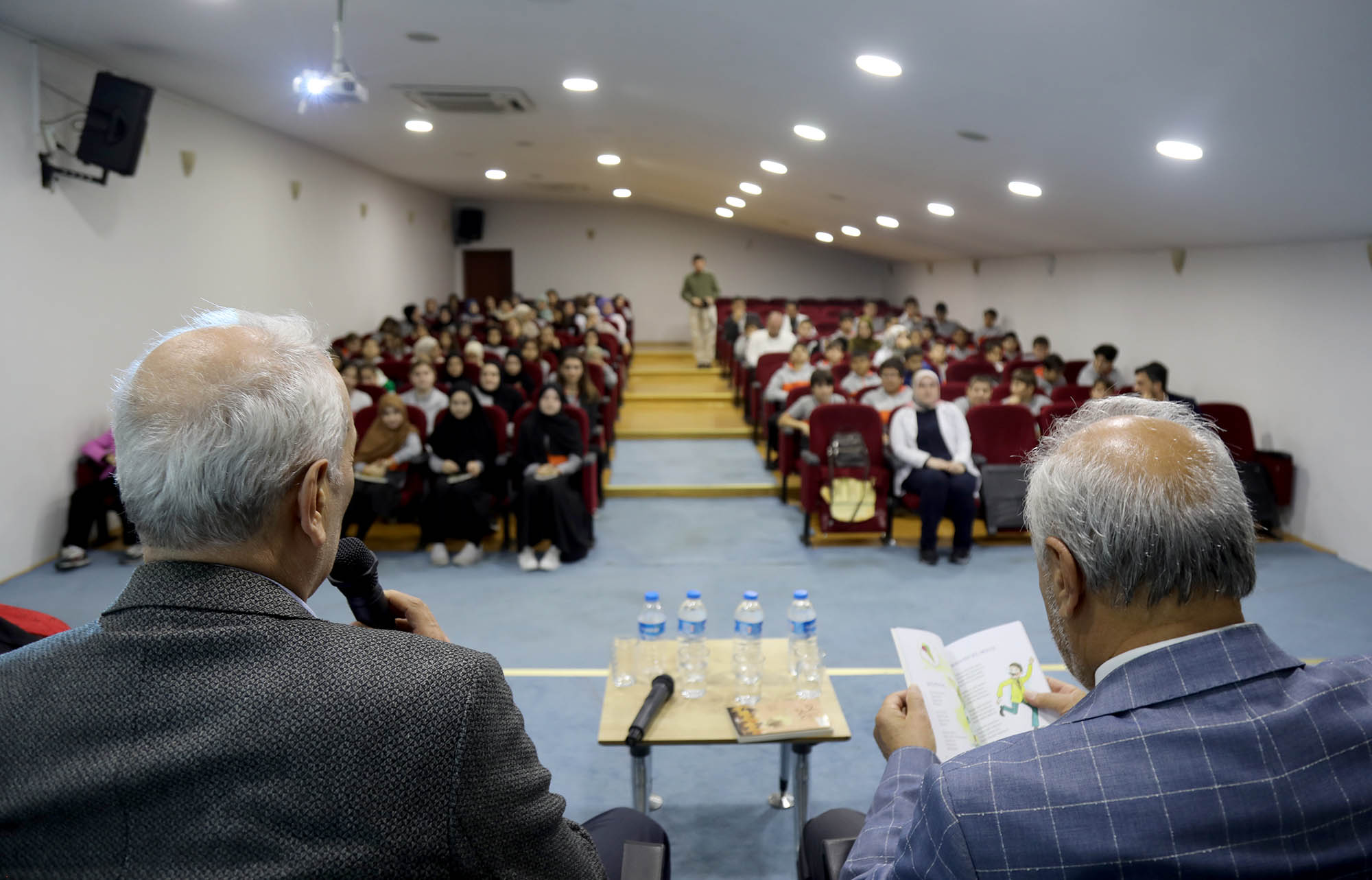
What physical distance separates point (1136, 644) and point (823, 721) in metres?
1.65

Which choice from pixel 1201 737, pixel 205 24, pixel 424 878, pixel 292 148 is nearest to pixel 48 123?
pixel 205 24

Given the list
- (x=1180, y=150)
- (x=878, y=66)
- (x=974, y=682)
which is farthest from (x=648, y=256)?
(x=974, y=682)

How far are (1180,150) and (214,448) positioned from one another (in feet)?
16.9

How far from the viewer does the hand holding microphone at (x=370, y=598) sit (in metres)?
1.13

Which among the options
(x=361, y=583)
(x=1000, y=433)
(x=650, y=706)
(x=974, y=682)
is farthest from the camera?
(x=1000, y=433)

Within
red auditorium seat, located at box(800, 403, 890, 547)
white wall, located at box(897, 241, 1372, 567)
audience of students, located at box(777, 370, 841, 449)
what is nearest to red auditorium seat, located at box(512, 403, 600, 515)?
red auditorium seat, located at box(800, 403, 890, 547)

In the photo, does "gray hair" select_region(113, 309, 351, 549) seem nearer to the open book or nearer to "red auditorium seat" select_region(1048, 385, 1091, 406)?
the open book

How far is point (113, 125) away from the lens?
5660mm

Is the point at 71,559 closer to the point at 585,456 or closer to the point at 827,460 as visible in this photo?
the point at 585,456

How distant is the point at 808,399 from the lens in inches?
268

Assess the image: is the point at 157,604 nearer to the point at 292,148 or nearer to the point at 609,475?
the point at 609,475

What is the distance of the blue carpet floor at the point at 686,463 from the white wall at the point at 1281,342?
372 centimetres

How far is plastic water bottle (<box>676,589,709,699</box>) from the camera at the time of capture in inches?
111

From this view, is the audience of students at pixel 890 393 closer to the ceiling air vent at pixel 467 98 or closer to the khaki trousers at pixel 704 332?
the ceiling air vent at pixel 467 98
